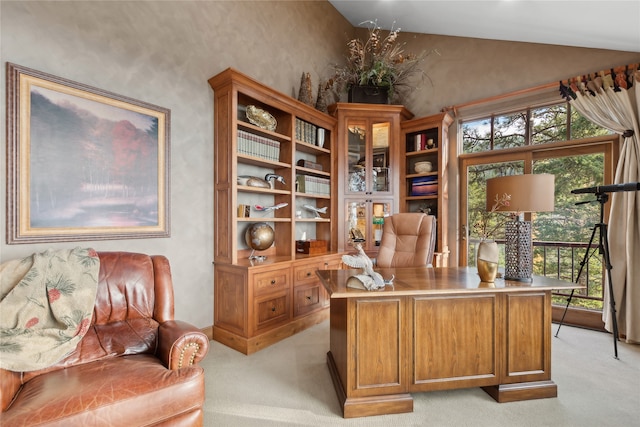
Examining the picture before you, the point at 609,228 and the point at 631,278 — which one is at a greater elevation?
the point at 609,228

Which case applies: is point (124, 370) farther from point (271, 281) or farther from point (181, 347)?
point (271, 281)

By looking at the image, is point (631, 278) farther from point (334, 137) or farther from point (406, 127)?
point (334, 137)

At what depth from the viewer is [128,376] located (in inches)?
53.8

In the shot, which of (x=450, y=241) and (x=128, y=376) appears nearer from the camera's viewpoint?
(x=128, y=376)

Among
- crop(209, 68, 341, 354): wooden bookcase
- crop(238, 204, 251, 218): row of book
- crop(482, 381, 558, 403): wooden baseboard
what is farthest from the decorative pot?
crop(482, 381, 558, 403): wooden baseboard

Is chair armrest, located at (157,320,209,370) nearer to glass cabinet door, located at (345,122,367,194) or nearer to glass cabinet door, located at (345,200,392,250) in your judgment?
glass cabinet door, located at (345,200,392,250)

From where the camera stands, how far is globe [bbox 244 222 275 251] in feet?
9.90

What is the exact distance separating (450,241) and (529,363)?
7.36 ft

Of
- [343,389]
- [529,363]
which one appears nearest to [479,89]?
[529,363]

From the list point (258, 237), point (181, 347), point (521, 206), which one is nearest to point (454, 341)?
point (521, 206)

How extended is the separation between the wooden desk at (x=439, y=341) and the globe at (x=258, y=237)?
1243 mm

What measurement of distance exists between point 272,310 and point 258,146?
5.44 feet

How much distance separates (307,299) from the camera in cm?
329

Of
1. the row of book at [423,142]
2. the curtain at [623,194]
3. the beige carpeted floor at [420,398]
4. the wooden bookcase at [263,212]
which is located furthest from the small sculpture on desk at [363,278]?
the row of book at [423,142]
